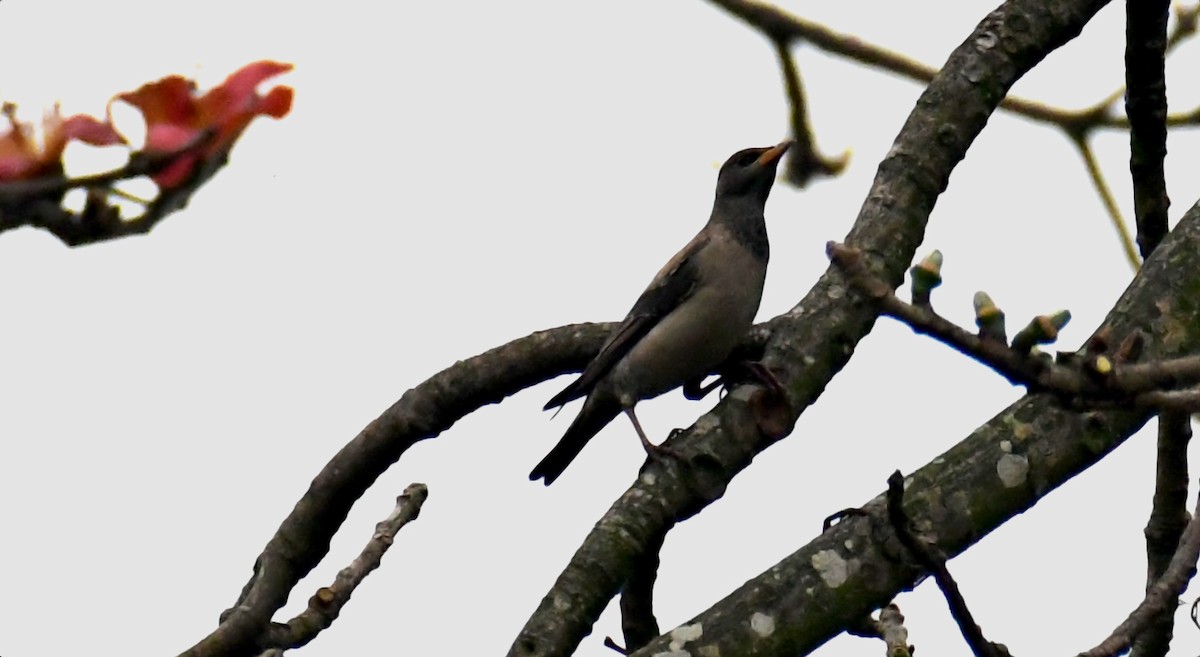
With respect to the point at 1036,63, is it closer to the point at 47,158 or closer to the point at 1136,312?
the point at 1136,312

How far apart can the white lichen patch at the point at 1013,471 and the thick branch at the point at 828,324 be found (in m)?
0.64

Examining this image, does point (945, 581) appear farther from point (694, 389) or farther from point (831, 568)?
point (694, 389)

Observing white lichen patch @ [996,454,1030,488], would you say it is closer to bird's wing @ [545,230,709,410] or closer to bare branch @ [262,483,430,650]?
bare branch @ [262,483,430,650]

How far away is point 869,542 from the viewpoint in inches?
171

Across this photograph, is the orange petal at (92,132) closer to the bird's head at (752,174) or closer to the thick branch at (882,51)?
the thick branch at (882,51)

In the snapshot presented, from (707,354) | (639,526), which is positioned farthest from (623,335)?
(639,526)

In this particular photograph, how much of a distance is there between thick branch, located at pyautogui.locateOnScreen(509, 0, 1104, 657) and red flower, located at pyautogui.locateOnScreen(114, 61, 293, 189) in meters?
2.41

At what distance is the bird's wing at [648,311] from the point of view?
6727mm

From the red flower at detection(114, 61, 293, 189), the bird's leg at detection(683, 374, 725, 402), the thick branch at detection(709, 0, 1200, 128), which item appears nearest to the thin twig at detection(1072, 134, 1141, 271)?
the thick branch at detection(709, 0, 1200, 128)

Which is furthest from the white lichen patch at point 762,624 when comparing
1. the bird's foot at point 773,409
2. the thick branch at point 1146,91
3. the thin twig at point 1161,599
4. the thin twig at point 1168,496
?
the thick branch at point 1146,91

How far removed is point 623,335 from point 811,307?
4.83 ft

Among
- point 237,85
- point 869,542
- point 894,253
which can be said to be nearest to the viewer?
point 237,85

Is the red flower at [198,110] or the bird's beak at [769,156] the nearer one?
the red flower at [198,110]

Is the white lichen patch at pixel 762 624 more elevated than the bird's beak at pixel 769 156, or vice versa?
the bird's beak at pixel 769 156
